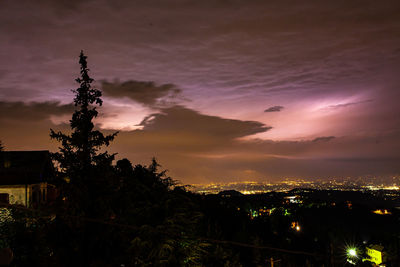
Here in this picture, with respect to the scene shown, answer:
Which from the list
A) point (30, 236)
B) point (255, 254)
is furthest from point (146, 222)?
point (255, 254)

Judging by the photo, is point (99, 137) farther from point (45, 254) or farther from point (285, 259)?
point (285, 259)

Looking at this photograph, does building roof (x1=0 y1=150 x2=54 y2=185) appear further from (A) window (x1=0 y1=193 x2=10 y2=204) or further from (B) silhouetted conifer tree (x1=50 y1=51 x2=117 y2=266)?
(B) silhouetted conifer tree (x1=50 y1=51 x2=117 y2=266)

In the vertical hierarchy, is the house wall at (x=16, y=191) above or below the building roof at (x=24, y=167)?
below

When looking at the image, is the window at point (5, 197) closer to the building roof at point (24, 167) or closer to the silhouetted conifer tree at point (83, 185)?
the building roof at point (24, 167)

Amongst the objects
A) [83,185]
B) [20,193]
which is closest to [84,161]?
[83,185]

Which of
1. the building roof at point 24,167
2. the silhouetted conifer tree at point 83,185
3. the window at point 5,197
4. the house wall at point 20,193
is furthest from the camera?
the building roof at point 24,167

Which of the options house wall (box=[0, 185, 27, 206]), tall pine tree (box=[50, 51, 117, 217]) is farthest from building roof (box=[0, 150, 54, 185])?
tall pine tree (box=[50, 51, 117, 217])

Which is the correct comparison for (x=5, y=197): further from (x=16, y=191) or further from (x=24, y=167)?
(x=24, y=167)

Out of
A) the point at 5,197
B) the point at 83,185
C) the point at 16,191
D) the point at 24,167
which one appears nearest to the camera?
the point at 83,185

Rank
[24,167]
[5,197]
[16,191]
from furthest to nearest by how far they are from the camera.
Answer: [24,167], [16,191], [5,197]

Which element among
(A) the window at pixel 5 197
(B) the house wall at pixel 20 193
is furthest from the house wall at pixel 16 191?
(A) the window at pixel 5 197
